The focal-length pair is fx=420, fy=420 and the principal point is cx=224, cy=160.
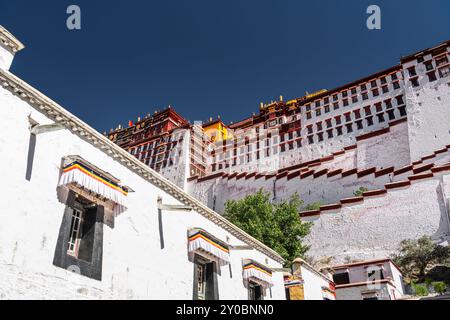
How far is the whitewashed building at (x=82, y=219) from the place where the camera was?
5.55 m

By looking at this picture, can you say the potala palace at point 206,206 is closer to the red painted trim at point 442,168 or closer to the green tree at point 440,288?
the red painted trim at point 442,168

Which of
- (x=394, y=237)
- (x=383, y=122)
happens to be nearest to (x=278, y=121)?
(x=383, y=122)

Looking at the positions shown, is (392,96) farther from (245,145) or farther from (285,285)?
(285,285)

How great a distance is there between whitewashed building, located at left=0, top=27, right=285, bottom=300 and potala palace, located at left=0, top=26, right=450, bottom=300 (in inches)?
0.8

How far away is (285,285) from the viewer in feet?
41.7

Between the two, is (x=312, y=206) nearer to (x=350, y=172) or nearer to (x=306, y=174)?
(x=350, y=172)

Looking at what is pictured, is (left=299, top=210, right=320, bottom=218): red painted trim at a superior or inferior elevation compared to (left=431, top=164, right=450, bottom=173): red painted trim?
inferior

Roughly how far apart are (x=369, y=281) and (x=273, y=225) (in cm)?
579


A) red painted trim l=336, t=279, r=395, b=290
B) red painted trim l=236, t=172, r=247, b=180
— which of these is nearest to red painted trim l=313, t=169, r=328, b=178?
red painted trim l=236, t=172, r=247, b=180

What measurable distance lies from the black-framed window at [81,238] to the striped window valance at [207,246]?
2.43m

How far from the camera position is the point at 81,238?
21.8ft

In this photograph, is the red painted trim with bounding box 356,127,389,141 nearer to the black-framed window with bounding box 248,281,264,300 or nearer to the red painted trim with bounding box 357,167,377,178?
→ the red painted trim with bounding box 357,167,377,178

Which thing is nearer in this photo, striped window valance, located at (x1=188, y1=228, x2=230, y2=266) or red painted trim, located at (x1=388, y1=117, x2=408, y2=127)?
striped window valance, located at (x1=188, y1=228, x2=230, y2=266)

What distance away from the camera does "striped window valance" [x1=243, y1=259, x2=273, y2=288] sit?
10.5 meters
